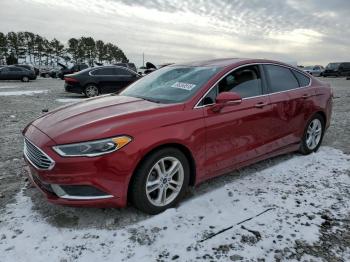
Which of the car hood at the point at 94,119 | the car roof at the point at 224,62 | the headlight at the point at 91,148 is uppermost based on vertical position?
the car roof at the point at 224,62

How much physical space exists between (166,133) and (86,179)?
2.87 ft

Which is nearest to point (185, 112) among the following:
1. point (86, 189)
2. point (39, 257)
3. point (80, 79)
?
point (86, 189)

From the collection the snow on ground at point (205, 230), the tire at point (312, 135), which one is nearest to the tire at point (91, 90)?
the tire at point (312, 135)

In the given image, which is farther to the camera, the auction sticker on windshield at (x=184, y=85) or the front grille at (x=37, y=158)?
the auction sticker on windshield at (x=184, y=85)

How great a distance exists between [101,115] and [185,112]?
2.85ft

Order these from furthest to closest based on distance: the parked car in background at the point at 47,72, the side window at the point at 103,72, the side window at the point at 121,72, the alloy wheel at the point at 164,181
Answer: the parked car in background at the point at 47,72, the side window at the point at 121,72, the side window at the point at 103,72, the alloy wheel at the point at 164,181

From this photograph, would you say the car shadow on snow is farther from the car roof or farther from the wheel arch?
the car roof

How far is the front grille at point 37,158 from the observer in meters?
3.18

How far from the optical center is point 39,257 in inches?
113

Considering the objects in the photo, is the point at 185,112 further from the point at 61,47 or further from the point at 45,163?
the point at 61,47

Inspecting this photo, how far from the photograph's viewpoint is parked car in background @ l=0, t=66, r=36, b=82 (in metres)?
28.5

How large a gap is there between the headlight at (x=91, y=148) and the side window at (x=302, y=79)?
3.36 metres

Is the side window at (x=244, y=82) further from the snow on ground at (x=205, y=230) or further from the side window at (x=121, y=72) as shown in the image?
the side window at (x=121, y=72)

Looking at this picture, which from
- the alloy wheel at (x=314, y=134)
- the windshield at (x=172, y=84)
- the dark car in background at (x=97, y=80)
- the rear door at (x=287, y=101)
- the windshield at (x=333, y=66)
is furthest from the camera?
the windshield at (x=333, y=66)
